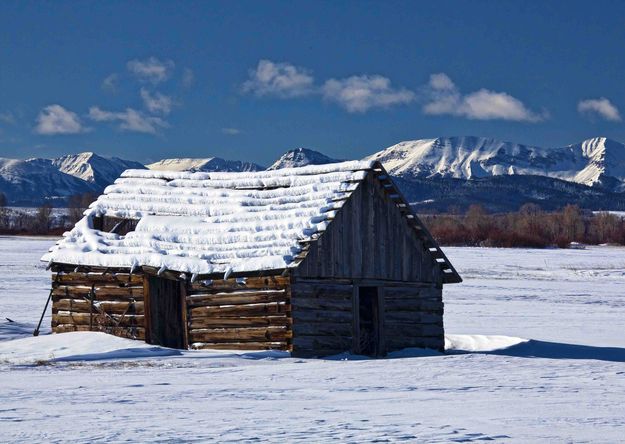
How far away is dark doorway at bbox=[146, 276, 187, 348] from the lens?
25.5 meters

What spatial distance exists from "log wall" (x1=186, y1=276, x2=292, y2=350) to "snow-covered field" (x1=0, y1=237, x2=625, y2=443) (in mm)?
918

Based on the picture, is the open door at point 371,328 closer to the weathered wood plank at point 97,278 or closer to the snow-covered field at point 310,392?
the snow-covered field at point 310,392

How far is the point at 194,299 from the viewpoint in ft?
82.1

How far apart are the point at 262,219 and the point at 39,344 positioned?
5.96 m

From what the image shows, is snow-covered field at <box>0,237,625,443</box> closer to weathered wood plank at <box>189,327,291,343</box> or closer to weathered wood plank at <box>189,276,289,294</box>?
weathered wood plank at <box>189,327,291,343</box>

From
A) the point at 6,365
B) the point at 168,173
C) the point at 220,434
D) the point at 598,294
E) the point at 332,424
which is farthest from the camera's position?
the point at 598,294

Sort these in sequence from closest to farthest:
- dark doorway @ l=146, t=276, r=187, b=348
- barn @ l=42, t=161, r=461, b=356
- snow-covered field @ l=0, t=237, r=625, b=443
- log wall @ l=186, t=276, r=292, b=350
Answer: snow-covered field @ l=0, t=237, r=625, b=443 → log wall @ l=186, t=276, r=292, b=350 → barn @ l=42, t=161, r=461, b=356 → dark doorway @ l=146, t=276, r=187, b=348

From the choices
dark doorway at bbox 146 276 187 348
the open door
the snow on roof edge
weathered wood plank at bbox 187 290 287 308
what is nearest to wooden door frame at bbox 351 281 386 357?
the open door

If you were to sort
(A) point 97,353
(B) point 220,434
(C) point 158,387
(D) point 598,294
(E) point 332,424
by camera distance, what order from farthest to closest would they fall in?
(D) point 598,294, (A) point 97,353, (C) point 158,387, (E) point 332,424, (B) point 220,434

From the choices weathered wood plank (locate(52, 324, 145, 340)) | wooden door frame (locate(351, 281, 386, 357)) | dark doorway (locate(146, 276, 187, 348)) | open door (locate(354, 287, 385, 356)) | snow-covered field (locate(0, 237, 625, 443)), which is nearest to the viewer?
snow-covered field (locate(0, 237, 625, 443))

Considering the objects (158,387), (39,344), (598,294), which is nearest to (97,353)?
(39,344)

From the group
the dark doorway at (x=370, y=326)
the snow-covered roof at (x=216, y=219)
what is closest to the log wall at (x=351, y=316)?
the dark doorway at (x=370, y=326)

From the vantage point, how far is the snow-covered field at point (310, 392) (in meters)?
12.9

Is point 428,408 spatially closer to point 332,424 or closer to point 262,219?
point 332,424
